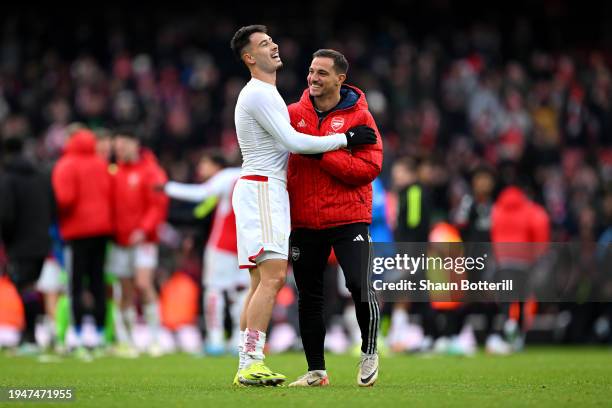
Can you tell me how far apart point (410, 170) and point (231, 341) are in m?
3.15

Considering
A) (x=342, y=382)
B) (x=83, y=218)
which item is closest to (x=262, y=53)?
(x=342, y=382)

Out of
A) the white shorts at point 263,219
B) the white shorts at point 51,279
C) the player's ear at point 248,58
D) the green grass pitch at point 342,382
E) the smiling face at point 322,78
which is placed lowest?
the green grass pitch at point 342,382

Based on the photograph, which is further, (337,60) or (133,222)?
(133,222)

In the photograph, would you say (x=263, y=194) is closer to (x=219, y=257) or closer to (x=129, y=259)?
(x=219, y=257)

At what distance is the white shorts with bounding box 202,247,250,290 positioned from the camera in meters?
14.9

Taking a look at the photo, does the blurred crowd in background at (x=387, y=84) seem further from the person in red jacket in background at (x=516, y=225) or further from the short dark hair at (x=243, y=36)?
the short dark hair at (x=243, y=36)

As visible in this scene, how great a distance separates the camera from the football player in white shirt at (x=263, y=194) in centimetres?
885

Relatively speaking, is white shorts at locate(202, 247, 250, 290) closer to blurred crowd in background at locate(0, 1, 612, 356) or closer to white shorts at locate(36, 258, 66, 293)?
white shorts at locate(36, 258, 66, 293)

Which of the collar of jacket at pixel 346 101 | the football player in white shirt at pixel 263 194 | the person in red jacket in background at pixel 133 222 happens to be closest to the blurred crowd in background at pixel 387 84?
the person in red jacket in background at pixel 133 222

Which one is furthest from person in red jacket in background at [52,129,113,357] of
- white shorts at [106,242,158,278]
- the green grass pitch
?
the green grass pitch

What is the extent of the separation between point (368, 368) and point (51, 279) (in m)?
7.71

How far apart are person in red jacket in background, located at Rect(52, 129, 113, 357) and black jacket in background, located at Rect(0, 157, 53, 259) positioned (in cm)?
22

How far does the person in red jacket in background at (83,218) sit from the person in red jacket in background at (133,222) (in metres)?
0.37

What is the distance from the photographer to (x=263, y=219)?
886cm
